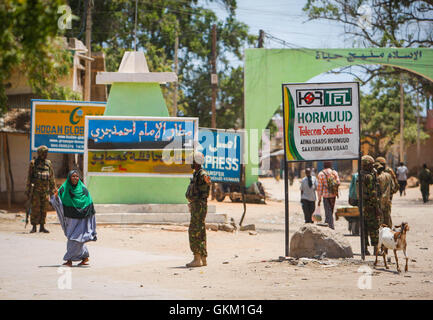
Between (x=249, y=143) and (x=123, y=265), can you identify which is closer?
(x=123, y=265)

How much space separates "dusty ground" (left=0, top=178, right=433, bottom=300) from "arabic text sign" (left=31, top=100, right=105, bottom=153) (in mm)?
3696

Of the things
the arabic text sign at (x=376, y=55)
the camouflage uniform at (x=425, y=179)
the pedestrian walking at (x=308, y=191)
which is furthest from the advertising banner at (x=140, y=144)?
the camouflage uniform at (x=425, y=179)

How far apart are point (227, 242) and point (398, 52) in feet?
55.9

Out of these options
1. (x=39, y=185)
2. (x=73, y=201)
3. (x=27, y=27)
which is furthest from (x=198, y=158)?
(x=39, y=185)

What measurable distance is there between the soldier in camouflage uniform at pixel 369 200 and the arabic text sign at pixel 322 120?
888mm

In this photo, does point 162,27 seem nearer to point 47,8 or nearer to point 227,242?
point 227,242

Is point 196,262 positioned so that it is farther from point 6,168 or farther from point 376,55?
point 376,55

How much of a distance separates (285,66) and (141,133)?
44.7 feet

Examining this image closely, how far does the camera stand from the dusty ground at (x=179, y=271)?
7.83 m
